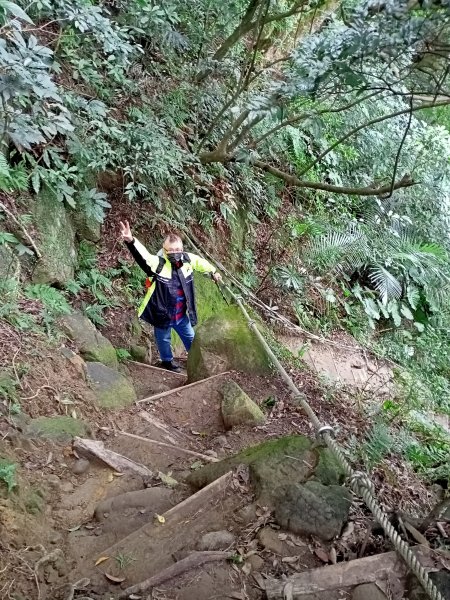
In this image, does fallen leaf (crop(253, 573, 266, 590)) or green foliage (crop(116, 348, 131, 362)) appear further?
green foliage (crop(116, 348, 131, 362))

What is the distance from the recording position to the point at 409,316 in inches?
396

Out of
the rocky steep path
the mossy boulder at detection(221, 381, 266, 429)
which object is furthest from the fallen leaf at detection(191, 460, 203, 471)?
the mossy boulder at detection(221, 381, 266, 429)

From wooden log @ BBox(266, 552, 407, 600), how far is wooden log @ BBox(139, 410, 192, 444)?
2.25 metres

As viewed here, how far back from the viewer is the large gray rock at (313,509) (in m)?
2.41

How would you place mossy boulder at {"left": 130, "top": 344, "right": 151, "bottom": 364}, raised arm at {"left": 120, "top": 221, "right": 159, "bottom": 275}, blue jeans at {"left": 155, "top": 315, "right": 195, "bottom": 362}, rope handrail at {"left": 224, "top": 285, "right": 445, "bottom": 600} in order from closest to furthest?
rope handrail at {"left": 224, "top": 285, "right": 445, "bottom": 600}, raised arm at {"left": 120, "top": 221, "right": 159, "bottom": 275}, blue jeans at {"left": 155, "top": 315, "right": 195, "bottom": 362}, mossy boulder at {"left": 130, "top": 344, "right": 151, "bottom": 364}

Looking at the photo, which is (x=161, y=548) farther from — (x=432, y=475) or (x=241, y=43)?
(x=241, y=43)

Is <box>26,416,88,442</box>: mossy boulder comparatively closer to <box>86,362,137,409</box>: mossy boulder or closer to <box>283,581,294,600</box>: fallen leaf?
<box>86,362,137,409</box>: mossy boulder

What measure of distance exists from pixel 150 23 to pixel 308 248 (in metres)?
4.60

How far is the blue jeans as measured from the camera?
611 centimetres

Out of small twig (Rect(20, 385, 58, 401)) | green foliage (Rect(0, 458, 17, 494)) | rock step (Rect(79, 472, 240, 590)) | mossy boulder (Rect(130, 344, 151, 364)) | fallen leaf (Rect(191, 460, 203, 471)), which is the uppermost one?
rock step (Rect(79, 472, 240, 590))

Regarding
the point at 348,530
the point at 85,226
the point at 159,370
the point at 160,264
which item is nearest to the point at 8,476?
the point at 348,530

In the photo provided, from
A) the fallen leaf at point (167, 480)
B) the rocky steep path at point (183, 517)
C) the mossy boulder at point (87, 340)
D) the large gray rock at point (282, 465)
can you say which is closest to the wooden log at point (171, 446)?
the rocky steep path at point (183, 517)

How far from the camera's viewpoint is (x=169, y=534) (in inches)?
103

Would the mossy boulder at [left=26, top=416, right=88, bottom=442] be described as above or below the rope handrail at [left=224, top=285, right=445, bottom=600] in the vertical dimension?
below
